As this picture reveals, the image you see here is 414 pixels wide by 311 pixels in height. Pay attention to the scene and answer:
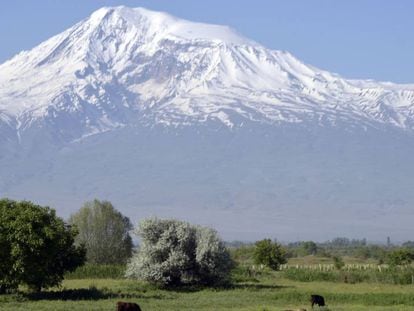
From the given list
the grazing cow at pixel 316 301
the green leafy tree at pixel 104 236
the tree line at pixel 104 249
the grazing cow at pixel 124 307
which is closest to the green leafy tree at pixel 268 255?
the tree line at pixel 104 249

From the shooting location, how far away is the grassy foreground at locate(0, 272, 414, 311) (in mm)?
46656

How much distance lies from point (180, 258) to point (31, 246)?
12591 millimetres

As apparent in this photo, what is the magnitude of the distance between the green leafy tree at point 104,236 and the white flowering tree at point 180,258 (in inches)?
879

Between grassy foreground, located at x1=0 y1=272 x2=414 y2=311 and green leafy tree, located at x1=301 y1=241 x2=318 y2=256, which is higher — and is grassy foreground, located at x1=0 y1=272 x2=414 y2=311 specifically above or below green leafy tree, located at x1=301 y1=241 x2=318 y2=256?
below

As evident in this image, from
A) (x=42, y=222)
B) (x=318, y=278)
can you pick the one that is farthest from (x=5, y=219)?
(x=318, y=278)

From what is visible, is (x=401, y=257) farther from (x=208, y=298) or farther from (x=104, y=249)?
(x=208, y=298)

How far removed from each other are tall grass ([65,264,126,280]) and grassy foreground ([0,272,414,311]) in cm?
891

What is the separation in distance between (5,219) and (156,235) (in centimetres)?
1310

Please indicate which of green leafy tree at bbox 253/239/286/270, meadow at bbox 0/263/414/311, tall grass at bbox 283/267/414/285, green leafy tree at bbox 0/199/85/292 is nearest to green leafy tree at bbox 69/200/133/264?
green leafy tree at bbox 253/239/286/270

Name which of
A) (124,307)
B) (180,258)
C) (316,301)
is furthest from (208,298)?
(124,307)

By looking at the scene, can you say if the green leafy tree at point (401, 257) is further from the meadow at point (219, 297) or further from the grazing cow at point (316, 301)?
the grazing cow at point (316, 301)

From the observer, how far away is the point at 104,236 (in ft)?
284

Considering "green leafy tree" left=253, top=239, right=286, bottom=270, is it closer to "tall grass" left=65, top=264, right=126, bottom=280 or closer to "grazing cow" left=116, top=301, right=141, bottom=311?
"tall grass" left=65, top=264, right=126, bottom=280

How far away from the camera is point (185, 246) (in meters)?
63.5
